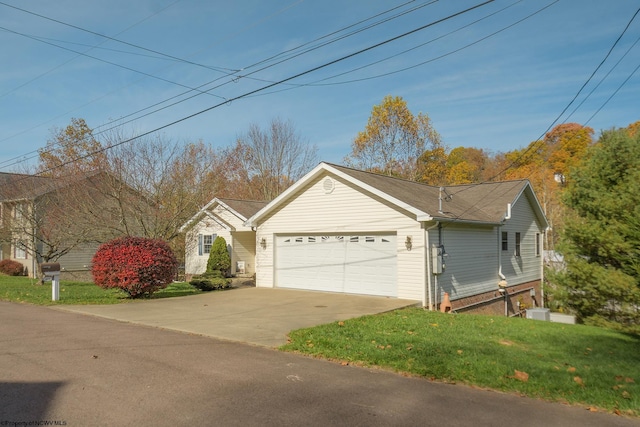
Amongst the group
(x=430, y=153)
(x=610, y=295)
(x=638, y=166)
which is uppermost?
(x=430, y=153)

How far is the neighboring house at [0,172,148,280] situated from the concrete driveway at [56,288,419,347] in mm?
6666

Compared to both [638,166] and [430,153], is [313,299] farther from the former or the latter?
[430,153]

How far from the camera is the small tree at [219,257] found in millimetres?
24672

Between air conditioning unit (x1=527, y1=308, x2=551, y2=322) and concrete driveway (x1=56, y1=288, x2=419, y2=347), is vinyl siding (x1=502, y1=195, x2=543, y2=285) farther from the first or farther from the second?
concrete driveway (x1=56, y1=288, x2=419, y2=347)

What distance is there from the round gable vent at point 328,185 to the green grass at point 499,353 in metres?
6.35

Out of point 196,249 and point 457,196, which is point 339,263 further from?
point 196,249

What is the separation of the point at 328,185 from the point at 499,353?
32.7 feet

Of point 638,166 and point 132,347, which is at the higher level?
point 638,166

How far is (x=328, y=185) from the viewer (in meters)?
16.6

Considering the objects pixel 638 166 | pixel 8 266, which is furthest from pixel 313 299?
pixel 8 266

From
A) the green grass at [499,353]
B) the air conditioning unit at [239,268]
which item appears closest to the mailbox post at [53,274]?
the green grass at [499,353]

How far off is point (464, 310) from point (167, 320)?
381 inches

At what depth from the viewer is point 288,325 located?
10078mm

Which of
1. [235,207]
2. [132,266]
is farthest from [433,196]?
[235,207]
